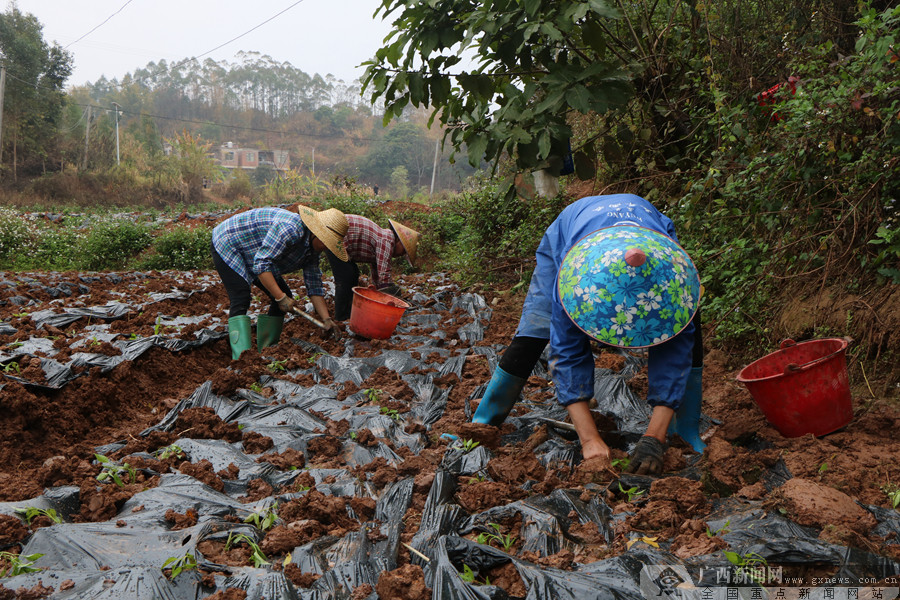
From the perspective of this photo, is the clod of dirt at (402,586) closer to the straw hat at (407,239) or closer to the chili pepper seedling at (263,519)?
the chili pepper seedling at (263,519)

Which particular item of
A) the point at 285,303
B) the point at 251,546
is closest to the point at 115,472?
the point at 251,546

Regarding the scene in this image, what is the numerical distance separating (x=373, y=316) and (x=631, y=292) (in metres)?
2.80

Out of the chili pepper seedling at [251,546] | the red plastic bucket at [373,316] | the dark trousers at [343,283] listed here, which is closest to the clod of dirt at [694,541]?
the chili pepper seedling at [251,546]

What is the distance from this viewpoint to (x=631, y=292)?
1725 millimetres

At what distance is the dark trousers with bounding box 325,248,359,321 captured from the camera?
498 cm

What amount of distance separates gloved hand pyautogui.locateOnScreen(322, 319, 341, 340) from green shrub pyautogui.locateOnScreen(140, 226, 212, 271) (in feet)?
19.9

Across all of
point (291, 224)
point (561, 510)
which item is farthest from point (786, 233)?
point (291, 224)

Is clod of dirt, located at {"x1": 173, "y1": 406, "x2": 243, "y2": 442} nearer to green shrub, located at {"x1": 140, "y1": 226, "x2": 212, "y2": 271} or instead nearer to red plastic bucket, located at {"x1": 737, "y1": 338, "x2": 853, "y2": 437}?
red plastic bucket, located at {"x1": 737, "y1": 338, "x2": 853, "y2": 437}

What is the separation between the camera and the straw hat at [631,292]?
1.73 m

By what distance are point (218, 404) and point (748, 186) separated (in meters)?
3.18

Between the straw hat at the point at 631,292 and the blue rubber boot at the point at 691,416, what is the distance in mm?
629

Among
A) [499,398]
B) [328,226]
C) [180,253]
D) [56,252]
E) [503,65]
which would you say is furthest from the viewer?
[56,252]

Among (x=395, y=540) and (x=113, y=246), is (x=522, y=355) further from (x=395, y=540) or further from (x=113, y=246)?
(x=113, y=246)

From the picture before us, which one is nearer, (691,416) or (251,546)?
(251,546)
